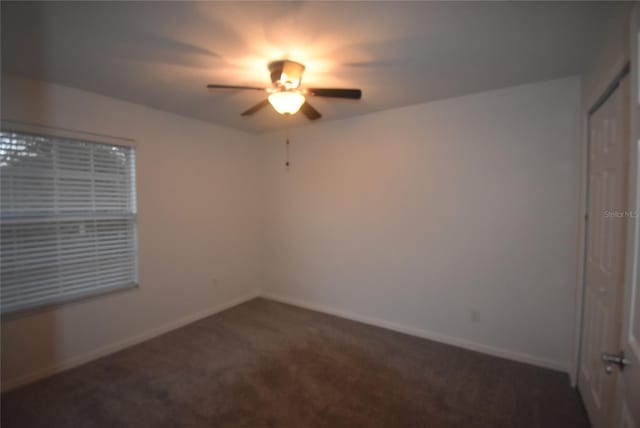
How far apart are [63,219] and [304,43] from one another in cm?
253

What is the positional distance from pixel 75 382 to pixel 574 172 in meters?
4.47

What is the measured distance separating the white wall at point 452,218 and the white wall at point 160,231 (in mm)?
774

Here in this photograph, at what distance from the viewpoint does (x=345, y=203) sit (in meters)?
3.63

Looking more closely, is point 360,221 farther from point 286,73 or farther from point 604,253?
A: point 604,253

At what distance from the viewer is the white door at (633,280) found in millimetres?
935

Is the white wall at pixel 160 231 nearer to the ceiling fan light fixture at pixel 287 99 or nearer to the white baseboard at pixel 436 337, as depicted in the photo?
the white baseboard at pixel 436 337

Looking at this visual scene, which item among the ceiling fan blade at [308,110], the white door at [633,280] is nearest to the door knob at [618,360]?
the white door at [633,280]

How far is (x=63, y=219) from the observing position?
100 inches

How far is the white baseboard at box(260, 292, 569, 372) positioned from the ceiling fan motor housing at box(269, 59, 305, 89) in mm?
2725

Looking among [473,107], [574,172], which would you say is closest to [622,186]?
[574,172]

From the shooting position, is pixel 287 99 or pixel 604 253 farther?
pixel 287 99

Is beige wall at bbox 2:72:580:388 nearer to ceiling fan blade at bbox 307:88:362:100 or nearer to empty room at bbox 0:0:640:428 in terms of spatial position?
empty room at bbox 0:0:640:428

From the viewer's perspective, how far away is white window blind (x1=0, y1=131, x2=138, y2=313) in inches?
90.0

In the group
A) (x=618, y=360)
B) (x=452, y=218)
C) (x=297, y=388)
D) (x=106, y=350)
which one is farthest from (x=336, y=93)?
(x=106, y=350)
